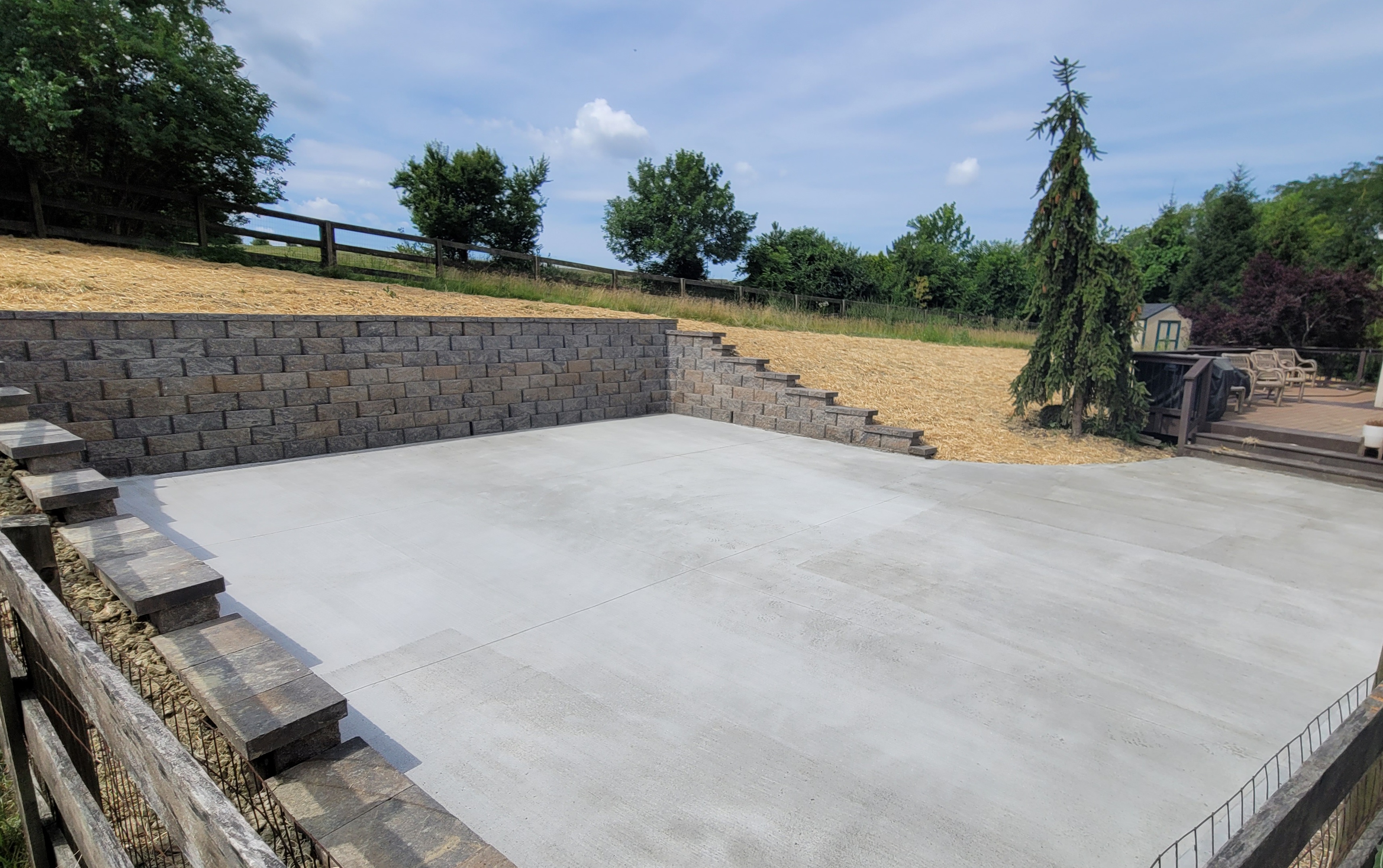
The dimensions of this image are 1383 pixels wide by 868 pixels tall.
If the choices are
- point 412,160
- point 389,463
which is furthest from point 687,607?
point 412,160

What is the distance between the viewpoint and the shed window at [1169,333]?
2548cm

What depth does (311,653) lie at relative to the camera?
117 inches

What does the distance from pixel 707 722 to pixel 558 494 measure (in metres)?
3.19

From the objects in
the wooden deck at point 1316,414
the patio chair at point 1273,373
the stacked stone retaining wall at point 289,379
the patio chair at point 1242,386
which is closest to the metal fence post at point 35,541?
the stacked stone retaining wall at point 289,379

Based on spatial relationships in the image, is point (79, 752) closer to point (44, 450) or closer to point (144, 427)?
point (44, 450)

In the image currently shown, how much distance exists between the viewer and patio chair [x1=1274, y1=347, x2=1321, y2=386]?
37.9 feet

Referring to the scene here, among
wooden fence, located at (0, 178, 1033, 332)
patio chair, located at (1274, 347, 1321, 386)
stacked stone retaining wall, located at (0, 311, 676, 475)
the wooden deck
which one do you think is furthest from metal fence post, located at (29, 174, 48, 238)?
patio chair, located at (1274, 347, 1321, 386)

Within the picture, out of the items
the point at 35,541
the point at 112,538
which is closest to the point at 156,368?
the point at 112,538

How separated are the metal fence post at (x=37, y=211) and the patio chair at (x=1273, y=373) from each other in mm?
18205

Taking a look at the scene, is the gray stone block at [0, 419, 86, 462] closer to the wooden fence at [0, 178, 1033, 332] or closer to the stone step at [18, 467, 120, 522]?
the stone step at [18, 467, 120, 522]

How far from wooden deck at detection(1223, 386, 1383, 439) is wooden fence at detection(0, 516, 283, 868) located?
9.81 metres

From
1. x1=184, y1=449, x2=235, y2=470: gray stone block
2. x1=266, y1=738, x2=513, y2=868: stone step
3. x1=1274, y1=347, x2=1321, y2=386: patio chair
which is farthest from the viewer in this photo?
x1=1274, y1=347, x2=1321, y2=386: patio chair

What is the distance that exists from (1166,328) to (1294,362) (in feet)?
51.7

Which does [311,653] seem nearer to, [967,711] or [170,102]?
[967,711]
